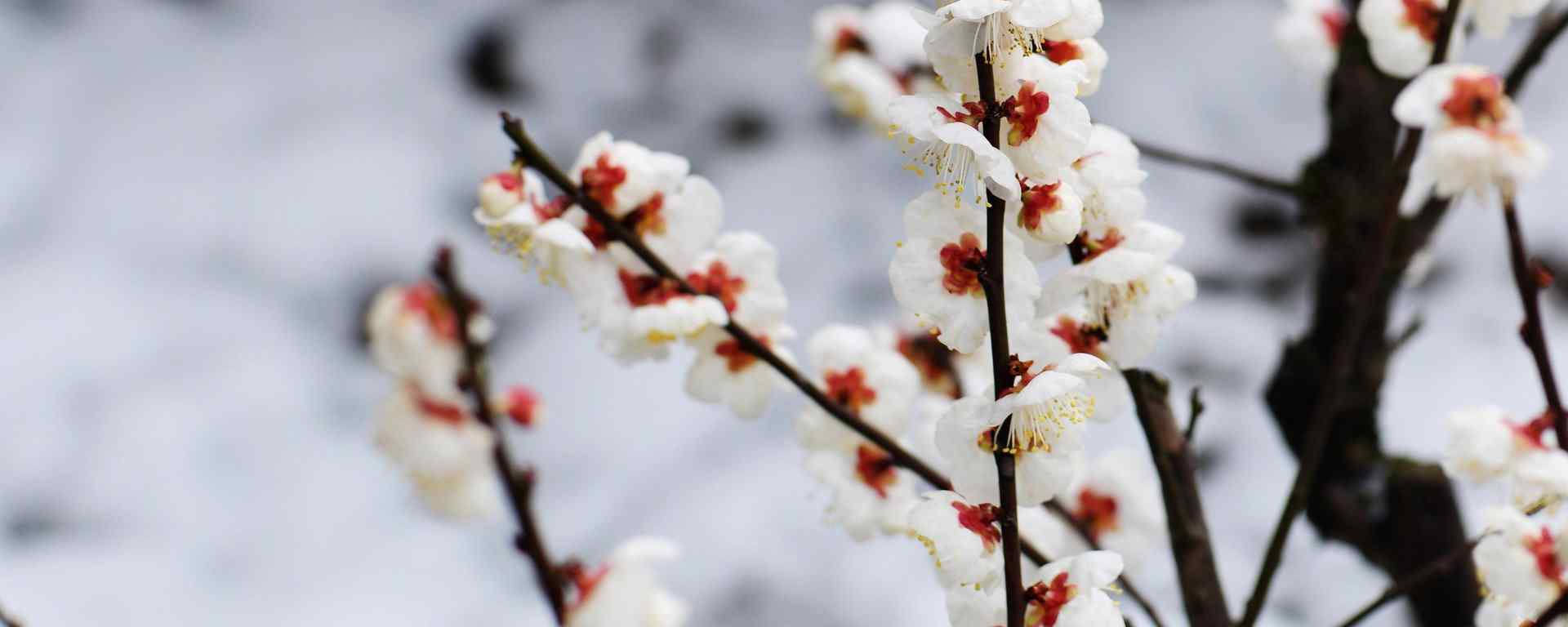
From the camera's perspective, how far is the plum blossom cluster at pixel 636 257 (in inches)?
20.0

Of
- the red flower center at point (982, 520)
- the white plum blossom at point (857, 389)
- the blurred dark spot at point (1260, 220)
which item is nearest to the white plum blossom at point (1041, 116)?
the red flower center at point (982, 520)

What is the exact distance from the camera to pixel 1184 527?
629mm

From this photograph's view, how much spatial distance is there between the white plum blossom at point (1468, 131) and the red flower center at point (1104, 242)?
189mm

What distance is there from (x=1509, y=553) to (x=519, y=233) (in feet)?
1.44

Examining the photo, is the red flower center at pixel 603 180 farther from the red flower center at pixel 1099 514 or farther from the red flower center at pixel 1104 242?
the red flower center at pixel 1099 514

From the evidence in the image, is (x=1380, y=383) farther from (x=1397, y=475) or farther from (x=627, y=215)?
(x=627, y=215)

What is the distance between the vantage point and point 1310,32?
96 centimetres

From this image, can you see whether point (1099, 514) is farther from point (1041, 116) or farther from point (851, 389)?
point (1041, 116)

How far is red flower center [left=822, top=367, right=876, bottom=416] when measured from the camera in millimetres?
632

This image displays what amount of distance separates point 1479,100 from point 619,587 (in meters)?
0.50

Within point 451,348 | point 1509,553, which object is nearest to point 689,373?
point 451,348

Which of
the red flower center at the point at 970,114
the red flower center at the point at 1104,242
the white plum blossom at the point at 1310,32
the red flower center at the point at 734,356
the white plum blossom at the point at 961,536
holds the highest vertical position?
the white plum blossom at the point at 1310,32

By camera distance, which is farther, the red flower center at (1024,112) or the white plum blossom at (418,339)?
the white plum blossom at (418,339)

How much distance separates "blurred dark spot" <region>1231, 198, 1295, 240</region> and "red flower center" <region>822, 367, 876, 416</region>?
4.52 feet
